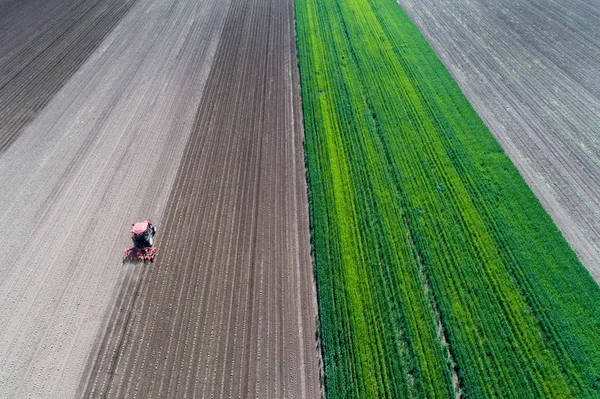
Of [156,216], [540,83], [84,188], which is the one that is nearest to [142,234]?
[156,216]

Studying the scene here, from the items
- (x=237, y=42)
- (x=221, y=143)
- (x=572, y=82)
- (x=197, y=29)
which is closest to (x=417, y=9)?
(x=572, y=82)

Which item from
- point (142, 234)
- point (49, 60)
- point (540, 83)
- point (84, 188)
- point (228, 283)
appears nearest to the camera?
point (228, 283)

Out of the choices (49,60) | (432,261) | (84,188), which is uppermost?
(49,60)

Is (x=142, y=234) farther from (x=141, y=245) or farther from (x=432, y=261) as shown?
(x=432, y=261)

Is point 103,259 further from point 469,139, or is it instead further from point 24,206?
point 469,139

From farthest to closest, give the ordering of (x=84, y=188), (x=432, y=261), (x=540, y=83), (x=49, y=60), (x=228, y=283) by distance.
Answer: (x=49, y=60) < (x=540, y=83) < (x=84, y=188) < (x=432, y=261) < (x=228, y=283)
